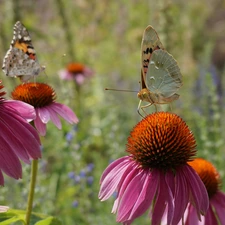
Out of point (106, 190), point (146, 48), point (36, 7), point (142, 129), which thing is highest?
point (36, 7)

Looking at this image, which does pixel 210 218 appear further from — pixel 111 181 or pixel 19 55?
pixel 19 55

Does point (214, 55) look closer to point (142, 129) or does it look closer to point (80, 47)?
point (80, 47)

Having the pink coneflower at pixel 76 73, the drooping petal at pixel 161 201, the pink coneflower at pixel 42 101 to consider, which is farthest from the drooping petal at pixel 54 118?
the pink coneflower at pixel 76 73

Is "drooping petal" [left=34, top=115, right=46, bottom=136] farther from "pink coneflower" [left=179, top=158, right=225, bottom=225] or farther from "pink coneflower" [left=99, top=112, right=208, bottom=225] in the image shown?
"pink coneflower" [left=179, top=158, right=225, bottom=225]

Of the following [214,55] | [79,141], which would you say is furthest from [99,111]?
[214,55]

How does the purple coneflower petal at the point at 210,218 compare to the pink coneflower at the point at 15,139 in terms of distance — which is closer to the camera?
the pink coneflower at the point at 15,139

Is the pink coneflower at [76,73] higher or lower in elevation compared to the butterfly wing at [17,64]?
higher

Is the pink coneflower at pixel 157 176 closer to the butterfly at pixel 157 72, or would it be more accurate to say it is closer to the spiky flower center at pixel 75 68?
the butterfly at pixel 157 72
